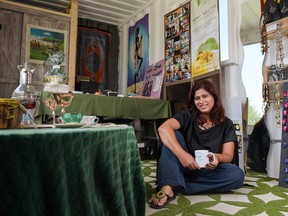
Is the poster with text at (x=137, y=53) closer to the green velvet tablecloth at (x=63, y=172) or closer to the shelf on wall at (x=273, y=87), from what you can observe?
the shelf on wall at (x=273, y=87)

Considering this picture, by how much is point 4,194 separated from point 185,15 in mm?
3693

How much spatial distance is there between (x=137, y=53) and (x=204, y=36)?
243cm

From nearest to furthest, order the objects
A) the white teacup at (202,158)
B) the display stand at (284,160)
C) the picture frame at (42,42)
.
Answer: the white teacup at (202,158), the display stand at (284,160), the picture frame at (42,42)

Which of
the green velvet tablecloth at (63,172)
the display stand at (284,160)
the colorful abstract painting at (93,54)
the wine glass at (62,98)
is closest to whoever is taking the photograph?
the green velvet tablecloth at (63,172)

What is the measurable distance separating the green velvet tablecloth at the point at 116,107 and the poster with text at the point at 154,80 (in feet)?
1.83

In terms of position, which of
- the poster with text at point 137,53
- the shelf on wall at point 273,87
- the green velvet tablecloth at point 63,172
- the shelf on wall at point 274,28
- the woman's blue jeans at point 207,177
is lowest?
the woman's blue jeans at point 207,177

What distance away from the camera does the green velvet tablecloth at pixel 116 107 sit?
2.82 metres

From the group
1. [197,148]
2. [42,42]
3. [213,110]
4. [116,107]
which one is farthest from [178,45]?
[42,42]

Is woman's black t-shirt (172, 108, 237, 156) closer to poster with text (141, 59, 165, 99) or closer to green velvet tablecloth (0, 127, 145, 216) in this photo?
green velvet tablecloth (0, 127, 145, 216)

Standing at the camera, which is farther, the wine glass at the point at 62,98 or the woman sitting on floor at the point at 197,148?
the woman sitting on floor at the point at 197,148

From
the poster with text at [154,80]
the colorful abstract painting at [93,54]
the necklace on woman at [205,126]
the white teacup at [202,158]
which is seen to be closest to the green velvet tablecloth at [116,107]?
the poster with text at [154,80]

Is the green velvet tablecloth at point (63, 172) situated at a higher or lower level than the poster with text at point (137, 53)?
lower

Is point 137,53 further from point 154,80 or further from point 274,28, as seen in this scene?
point 274,28

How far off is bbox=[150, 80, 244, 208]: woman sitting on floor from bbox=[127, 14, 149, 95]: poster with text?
3.29m
